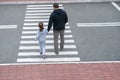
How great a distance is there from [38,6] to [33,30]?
14.3 feet

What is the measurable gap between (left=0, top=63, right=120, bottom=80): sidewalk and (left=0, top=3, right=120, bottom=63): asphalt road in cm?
69

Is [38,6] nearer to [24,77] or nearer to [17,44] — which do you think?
[17,44]

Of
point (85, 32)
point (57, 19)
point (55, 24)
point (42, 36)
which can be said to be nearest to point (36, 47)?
point (42, 36)

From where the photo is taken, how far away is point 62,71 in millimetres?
11500

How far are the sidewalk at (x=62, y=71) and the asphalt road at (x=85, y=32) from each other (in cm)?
69

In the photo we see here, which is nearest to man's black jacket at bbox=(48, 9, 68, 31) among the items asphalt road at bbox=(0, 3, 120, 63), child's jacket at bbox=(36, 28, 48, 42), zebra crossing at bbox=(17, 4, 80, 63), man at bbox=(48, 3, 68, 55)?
man at bbox=(48, 3, 68, 55)

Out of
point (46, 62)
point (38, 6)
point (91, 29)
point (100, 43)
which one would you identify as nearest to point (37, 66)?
point (46, 62)

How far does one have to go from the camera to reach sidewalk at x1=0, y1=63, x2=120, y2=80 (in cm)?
1109

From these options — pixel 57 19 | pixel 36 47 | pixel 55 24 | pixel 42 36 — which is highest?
pixel 57 19

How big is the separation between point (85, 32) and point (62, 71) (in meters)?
4.11

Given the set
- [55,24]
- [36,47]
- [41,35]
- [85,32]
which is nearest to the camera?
[41,35]

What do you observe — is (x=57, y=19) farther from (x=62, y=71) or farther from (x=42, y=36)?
(x=62, y=71)

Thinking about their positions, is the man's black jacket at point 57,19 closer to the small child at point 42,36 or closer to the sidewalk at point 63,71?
the small child at point 42,36

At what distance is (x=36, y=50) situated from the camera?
1339cm
